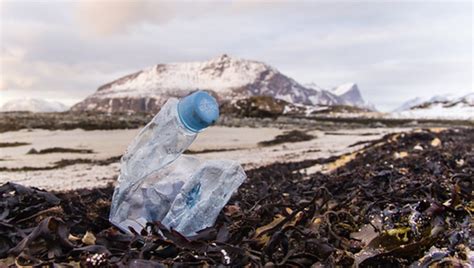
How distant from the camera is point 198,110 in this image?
8.89 ft

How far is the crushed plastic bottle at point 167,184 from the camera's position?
114 inches

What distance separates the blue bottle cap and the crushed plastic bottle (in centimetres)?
4

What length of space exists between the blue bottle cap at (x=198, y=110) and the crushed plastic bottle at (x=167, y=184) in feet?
0.15

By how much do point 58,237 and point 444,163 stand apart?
5.35 metres

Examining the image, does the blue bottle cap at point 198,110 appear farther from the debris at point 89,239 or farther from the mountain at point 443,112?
the mountain at point 443,112

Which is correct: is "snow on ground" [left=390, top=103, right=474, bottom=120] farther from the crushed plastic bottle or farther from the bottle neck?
the bottle neck

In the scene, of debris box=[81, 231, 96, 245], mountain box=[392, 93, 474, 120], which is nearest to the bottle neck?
debris box=[81, 231, 96, 245]

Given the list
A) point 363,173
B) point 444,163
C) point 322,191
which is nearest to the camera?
point 322,191

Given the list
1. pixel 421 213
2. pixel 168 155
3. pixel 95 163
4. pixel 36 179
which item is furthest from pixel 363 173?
pixel 95 163

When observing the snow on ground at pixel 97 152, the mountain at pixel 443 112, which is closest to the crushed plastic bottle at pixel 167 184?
the snow on ground at pixel 97 152

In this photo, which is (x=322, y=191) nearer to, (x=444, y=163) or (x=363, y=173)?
(x=363, y=173)

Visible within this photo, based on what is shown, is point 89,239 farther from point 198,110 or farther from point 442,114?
point 442,114

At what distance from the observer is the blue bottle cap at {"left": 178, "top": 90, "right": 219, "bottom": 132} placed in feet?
8.89

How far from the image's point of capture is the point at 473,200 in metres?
3.49
